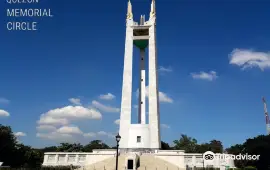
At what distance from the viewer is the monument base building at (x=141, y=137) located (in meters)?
A: 30.0

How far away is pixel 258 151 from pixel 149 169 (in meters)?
34.4

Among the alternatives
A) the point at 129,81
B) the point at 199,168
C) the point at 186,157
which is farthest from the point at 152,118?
the point at 199,168

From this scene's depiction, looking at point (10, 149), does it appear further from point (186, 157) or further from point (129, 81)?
point (186, 157)

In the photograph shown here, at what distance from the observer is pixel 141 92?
147ft

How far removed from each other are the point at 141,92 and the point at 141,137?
7860mm

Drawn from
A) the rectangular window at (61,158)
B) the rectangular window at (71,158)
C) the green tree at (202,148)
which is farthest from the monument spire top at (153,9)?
the green tree at (202,148)

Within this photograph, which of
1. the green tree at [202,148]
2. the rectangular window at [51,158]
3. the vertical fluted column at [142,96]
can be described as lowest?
the rectangular window at [51,158]

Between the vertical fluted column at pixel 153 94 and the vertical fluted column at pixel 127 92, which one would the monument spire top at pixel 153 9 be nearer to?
the vertical fluted column at pixel 153 94

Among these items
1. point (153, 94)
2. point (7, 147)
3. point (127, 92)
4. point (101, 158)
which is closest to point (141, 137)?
point (153, 94)

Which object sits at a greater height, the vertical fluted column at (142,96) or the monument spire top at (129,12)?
the monument spire top at (129,12)

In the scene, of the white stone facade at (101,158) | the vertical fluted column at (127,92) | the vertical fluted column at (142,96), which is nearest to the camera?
the white stone facade at (101,158)

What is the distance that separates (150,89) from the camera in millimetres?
43531

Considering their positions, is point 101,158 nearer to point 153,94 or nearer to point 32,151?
point 153,94

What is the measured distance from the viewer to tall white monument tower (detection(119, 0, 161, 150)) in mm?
40406
